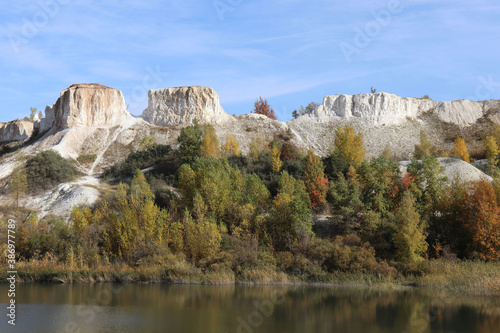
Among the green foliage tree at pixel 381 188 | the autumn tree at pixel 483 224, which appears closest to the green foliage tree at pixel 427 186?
the green foliage tree at pixel 381 188

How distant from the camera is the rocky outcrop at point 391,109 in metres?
84.2

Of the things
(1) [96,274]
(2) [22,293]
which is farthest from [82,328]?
(1) [96,274]

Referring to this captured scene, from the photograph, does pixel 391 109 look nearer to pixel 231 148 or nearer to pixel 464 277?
pixel 231 148

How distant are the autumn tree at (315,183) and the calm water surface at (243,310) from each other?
14249mm

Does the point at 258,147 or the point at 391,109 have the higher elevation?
the point at 391,109

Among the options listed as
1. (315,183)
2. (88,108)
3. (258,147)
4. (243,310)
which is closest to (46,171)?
(88,108)

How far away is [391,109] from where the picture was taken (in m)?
84.9

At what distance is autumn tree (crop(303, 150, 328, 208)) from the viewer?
142 feet

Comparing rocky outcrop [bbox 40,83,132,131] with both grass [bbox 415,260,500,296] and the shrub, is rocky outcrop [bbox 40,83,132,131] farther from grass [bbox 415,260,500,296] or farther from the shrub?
grass [bbox 415,260,500,296]

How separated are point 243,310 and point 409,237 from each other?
13.9m

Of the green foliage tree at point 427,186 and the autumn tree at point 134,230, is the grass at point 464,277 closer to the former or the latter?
the green foliage tree at point 427,186

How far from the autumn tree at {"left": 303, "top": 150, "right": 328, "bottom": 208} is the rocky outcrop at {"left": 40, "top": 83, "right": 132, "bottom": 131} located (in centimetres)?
4146

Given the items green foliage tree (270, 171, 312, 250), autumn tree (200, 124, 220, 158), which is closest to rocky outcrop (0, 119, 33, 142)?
autumn tree (200, 124, 220, 158)

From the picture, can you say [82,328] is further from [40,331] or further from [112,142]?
[112,142]
